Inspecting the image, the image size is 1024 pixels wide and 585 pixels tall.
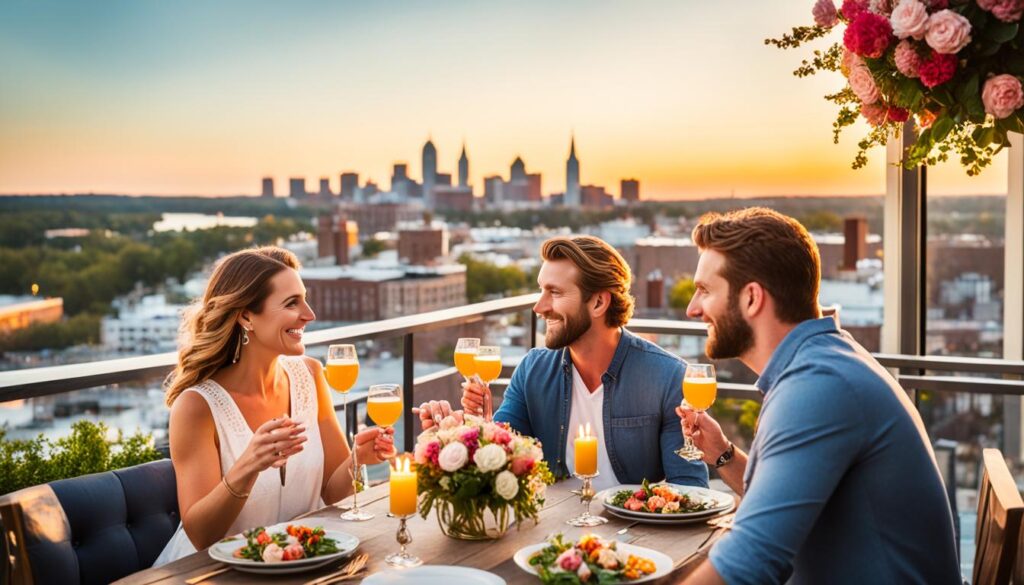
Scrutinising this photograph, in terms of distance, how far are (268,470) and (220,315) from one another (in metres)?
0.37

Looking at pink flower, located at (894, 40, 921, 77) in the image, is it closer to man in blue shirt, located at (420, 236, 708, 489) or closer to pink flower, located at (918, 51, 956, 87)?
pink flower, located at (918, 51, 956, 87)

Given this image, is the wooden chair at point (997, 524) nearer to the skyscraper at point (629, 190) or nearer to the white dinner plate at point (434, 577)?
→ the white dinner plate at point (434, 577)

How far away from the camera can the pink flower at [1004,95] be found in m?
2.05

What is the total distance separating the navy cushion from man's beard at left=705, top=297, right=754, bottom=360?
47.1 inches

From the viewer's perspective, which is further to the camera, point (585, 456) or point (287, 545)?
point (585, 456)

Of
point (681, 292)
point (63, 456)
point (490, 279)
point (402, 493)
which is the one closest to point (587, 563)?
point (402, 493)

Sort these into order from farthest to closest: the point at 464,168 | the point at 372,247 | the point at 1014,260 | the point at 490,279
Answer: the point at 372,247, the point at 490,279, the point at 464,168, the point at 1014,260

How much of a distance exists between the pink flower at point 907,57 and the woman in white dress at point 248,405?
1.34 metres

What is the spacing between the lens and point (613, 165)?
79.6 feet

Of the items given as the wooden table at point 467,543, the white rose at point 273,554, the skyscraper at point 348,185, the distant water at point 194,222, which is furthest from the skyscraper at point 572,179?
the white rose at point 273,554

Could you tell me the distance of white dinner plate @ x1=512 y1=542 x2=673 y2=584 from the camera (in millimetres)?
1732

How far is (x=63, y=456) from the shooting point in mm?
3500

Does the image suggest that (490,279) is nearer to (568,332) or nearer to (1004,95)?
(568,332)

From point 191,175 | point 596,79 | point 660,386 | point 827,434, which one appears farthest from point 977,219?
point 191,175
